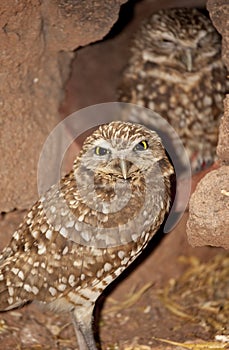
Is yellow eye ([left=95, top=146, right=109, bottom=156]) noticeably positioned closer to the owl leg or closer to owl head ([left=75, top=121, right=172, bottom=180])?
owl head ([left=75, top=121, right=172, bottom=180])

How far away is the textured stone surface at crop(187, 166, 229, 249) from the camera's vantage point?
3518mm

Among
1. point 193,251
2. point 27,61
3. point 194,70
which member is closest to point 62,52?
point 27,61

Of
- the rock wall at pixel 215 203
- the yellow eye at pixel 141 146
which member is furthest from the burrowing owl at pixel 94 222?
the rock wall at pixel 215 203

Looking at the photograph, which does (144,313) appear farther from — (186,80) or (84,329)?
(186,80)

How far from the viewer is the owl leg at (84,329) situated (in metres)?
3.86

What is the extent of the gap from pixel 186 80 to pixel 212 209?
1.22m

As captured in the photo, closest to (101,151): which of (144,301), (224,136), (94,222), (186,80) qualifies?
(94,222)

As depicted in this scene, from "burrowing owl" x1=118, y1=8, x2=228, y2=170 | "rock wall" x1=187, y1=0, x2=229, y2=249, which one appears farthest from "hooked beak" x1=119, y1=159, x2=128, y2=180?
"burrowing owl" x1=118, y1=8, x2=228, y2=170

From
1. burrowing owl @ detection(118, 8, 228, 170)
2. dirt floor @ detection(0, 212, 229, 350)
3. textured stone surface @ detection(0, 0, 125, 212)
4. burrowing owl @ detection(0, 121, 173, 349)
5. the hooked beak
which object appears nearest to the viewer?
the hooked beak

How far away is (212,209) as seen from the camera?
3.53 metres

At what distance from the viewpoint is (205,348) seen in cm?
387

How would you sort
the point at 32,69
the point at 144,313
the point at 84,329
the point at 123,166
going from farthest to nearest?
1. the point at 144,313
2. the point at 32,69
3. the point at 84,329
4. the point at 123,166

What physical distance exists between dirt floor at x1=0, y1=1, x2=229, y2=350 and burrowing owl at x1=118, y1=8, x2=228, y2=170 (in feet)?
1.17

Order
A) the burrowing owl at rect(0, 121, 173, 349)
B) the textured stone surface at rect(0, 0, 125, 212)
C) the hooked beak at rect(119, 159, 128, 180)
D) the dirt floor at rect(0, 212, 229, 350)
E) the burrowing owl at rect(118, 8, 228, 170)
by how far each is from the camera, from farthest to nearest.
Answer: the burrowing owl at rect(118, 8, 228, 170) < the dirt floor at rect(0, 212, 229, 350) < the textured stone surface at rect(0, 0, 125, 212) < the burrowing owl at rect(0, 121, 173, 349) < the hooked beak at rect(119, 159, 128, 180)
